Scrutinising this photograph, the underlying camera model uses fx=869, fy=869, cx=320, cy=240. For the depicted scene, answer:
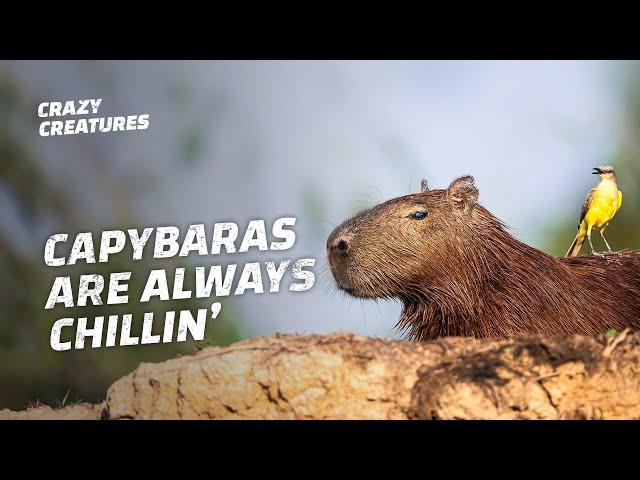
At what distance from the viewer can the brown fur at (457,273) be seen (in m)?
7.09

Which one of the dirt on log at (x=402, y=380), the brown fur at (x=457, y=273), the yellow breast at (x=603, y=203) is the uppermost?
the yellow breast at (x=603, y=203)

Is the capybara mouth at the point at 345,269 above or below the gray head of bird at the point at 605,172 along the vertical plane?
below

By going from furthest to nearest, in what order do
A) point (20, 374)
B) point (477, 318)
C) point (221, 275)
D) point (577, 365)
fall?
point (20, 374) < point (221, 275) < point (477, 318) < point (577, 365)

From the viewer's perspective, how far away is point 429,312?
7.26m

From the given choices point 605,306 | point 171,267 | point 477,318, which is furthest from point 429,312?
point 171,267

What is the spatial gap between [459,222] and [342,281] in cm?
110

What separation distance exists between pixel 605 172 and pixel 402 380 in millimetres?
3514

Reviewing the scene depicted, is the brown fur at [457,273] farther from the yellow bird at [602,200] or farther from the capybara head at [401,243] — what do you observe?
the yellow bird at [602,200]

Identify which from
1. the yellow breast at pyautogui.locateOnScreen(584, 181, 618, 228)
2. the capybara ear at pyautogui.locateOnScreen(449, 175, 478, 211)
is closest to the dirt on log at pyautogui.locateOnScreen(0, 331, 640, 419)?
the capybara ear at pyautogui.locateOnScreen(449, 175, 478, 211)

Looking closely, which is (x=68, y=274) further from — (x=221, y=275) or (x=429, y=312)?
(x=429, y=312)

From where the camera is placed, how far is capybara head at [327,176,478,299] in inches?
279

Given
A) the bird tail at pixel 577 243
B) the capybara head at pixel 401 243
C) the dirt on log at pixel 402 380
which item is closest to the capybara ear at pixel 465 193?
the capybara head at pixel 401 243

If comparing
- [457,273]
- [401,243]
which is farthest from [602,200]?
[401,243]

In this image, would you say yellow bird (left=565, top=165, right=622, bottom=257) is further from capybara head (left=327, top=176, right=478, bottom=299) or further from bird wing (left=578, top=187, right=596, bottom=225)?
capybara head (left=327, top=176, right=478, bottom=299)
